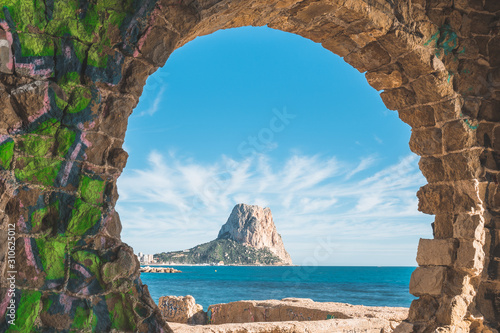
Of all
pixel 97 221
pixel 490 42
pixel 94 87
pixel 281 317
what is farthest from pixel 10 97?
pixel 281 317

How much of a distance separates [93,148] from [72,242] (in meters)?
0.50

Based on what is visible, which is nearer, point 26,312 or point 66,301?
point 26,312

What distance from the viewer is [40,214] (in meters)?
2.03

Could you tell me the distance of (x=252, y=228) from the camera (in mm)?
88375

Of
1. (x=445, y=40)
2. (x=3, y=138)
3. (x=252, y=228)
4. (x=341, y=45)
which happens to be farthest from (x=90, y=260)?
(x=252, y=228)

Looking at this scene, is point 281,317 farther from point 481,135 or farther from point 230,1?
point 230,1

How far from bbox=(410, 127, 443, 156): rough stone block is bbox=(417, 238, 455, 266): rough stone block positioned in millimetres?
910

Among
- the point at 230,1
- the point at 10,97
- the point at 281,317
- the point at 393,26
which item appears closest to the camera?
the point at 10,97

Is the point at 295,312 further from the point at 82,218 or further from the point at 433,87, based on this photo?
the point at 82,218

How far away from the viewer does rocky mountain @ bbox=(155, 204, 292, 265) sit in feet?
294

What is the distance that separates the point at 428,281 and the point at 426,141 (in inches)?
55.7

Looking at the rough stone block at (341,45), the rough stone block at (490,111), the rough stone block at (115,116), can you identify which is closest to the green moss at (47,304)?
the rough stone block at (115,116)

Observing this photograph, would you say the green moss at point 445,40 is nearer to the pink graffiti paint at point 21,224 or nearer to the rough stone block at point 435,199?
the rough stone block at point 435,199

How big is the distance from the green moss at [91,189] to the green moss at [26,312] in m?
0.52
